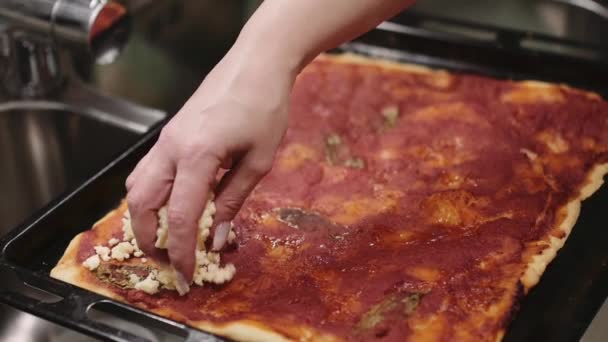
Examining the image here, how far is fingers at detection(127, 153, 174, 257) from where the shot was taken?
44.0 inches

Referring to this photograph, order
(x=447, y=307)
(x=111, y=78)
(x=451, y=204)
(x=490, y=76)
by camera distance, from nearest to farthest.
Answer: (x=447, y=307) < (x=451, y=204) < (x=490, y=76) < (x=111, y=78)

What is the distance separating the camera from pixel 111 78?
7.16 ft

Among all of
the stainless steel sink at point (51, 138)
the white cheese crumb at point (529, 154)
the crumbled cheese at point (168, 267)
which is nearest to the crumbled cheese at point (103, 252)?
the crumbled cheese at point (168, 267)

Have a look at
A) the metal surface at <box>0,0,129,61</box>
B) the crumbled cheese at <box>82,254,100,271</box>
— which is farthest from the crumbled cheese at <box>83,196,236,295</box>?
the metal surface at <box>0,0,129,61</box>

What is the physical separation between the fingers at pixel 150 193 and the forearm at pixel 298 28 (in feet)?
0.68

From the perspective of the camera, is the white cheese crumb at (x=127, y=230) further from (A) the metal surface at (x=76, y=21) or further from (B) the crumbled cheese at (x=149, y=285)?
(A) the metal surface at (x=76, y=21)

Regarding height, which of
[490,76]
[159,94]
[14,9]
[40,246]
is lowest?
[159,94]

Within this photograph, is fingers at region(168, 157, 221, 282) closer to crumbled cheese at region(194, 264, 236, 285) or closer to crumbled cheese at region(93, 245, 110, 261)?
crumbled cheese at region(194, 264, 236, 285)

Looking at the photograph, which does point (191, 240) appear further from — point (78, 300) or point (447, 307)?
point (447, 307)

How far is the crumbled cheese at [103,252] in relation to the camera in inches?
53.5

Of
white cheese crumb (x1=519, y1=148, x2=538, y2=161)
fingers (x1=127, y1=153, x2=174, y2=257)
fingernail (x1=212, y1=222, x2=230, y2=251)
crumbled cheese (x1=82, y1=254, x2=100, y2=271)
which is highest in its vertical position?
fingers (x1=127, y1=153, x2=174, y2=257)

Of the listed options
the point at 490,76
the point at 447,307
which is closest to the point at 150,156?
the point at 447,307

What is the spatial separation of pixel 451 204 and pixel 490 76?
565 mm

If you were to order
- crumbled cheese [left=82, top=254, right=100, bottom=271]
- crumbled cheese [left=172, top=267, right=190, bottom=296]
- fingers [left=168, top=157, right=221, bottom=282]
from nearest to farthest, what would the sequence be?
fingers [left=168, top=157, right=221, bottom=282] < crumbled cheese [left=172, top=267, right=190, bottom=296] < crumbled cheese [left=82, top=254, right=100, bottom=271]
